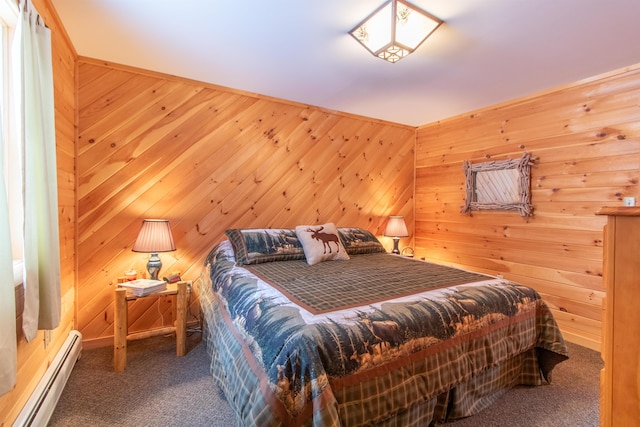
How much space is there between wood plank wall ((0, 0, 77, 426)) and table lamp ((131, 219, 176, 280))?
1.48 feet

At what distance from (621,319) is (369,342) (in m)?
0.79

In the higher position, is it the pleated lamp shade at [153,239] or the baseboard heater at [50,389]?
the pleated lamp shade at [153,239]

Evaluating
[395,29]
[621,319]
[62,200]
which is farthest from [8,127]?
[621,319]

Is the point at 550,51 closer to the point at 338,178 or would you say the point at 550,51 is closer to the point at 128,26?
the point at 338,178

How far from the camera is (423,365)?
138 cm

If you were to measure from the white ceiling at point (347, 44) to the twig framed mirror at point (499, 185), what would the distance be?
69 cm

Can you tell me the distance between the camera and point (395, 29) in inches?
69.9

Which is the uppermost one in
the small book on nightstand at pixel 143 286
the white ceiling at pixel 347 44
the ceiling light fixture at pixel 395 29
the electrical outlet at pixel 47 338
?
the white ceiling at pixel 347 44

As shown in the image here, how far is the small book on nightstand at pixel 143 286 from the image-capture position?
2.06m

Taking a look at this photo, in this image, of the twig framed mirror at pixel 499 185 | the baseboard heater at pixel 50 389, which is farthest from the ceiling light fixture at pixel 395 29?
the baseboard heater at pixel 50 389

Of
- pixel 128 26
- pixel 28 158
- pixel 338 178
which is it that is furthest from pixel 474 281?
pixel 128 26

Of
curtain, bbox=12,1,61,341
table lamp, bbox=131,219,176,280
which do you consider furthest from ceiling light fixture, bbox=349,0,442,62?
table lamp, bbox=131,219,176,280

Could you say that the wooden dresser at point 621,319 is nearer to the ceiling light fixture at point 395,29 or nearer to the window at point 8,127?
the ceiling light fixture at point 395,29

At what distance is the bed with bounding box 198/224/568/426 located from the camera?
1140mm
